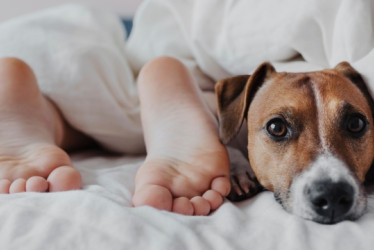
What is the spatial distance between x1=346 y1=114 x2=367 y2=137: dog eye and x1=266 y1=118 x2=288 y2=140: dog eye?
0.50ft

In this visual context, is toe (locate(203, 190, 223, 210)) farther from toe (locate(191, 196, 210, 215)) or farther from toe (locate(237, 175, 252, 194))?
toe (locate(237, 175, 252, 194))

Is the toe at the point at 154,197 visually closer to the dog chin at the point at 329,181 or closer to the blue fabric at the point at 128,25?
the dog chin at the point at 329,181

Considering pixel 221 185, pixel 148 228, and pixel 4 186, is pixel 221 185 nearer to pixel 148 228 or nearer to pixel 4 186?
pixel 148 228

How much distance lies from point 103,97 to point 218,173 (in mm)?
647

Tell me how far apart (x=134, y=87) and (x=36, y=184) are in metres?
0.84

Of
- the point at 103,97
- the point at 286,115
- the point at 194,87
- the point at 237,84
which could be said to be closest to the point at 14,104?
the point at 103,97

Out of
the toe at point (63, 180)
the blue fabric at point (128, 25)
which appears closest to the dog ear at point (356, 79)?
the toe at point (63, 180)

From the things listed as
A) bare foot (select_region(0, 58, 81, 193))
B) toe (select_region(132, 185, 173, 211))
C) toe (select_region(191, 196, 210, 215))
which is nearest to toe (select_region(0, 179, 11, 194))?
bare foot (select_region(0, 58, 81, 193))

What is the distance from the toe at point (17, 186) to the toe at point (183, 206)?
0.37 metres

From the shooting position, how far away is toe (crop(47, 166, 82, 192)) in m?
1.05

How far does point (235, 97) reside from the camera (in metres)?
1.29

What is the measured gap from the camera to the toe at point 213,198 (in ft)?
3.32

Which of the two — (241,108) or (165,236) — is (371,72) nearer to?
(241,108)

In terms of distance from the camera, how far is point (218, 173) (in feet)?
3.64
